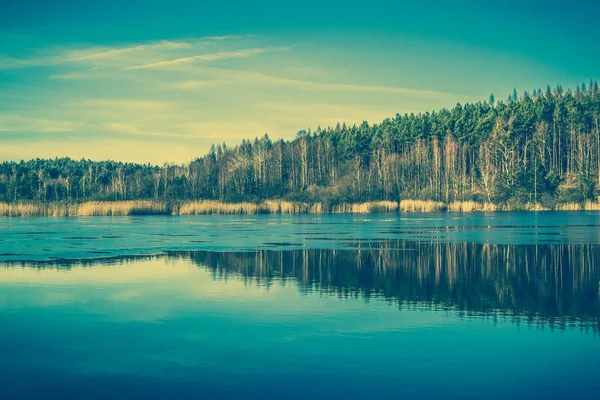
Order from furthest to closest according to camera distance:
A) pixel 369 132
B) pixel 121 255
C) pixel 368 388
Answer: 1. pixel 369 132
2. pixel 121 255
3. pixel 368 388

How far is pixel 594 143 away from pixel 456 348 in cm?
9814

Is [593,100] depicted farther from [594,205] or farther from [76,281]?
[76,281]

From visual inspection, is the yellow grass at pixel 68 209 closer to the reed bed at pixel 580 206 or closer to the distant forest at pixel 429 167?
the distant forest at pixel 429 167

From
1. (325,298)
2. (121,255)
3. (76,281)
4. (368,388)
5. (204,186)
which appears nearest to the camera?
(368,388)

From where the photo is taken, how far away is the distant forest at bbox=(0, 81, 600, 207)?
81000 mm

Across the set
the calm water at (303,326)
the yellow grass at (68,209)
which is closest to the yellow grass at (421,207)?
the yellow grass at (68,209)

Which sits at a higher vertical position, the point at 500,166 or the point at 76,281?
the point at 500,166

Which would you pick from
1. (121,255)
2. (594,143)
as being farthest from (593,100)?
(121,255)

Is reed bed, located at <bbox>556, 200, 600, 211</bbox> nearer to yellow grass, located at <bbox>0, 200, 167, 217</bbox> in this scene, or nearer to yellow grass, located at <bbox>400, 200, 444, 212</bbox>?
yellow grass, located at <bbox>400, 200, 444, 212</bbox>

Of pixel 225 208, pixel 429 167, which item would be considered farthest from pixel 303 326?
pixel 429 167

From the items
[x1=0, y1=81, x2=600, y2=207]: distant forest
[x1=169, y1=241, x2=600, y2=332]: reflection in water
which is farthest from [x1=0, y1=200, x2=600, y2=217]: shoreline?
[x1=169, y1=241, x2=600, y2=332]: reflection in water

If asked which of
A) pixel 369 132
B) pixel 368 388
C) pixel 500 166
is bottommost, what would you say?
pixel 368 388

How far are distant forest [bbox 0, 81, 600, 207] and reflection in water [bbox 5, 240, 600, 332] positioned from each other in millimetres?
50381

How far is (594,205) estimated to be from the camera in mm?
69188
